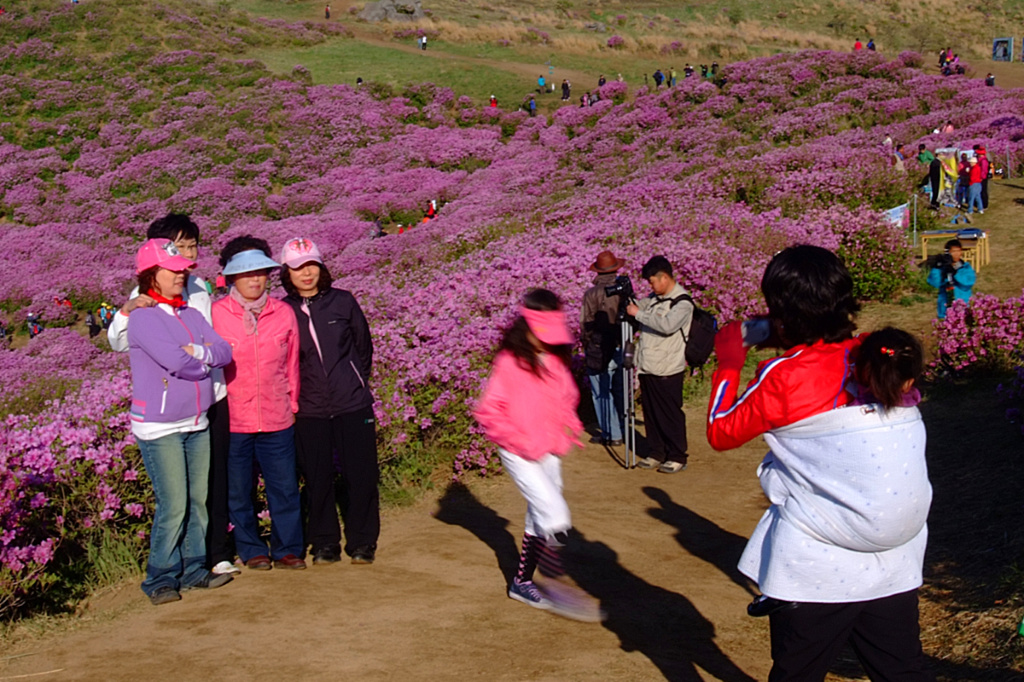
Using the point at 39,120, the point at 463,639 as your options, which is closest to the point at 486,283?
the point at 463,639

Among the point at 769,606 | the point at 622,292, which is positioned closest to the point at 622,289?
the point at 622,292

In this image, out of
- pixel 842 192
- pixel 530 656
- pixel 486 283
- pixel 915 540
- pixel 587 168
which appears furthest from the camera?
pixel 587 168

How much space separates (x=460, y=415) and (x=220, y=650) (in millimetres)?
3770

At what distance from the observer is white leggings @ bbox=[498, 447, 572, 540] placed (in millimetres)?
4707

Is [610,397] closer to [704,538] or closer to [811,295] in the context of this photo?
[704,538]

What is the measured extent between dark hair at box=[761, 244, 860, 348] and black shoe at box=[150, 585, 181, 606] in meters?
3.79

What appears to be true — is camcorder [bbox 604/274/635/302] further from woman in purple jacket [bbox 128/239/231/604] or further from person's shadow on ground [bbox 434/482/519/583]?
woman in purple jacket [bbox 128/239/231/604]

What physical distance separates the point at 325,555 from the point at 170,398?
146 centimetres

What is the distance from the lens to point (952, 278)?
35.9 feet

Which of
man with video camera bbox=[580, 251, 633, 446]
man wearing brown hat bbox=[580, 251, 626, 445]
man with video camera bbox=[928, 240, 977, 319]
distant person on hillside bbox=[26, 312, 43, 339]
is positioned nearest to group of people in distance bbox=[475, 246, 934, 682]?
man with video camera bbox=[580, 251, 633, 446]

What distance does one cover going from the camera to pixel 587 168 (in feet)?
92.9

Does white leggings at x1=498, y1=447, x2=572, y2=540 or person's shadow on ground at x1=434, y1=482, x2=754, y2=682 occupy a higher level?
white leggings at x1=498, y1=447, x2=572, y2=540

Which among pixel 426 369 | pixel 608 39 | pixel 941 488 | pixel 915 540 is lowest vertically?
pixel 941 488

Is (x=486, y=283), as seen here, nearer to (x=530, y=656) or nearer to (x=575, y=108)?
(x=530, y=656)
